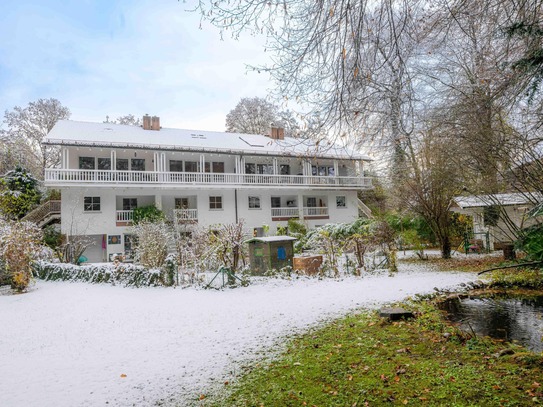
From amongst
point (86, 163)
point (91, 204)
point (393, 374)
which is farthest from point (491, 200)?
point (86, 163)

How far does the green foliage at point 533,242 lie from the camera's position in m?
3.29

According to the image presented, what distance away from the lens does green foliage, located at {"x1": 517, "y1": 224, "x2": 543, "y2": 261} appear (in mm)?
3285

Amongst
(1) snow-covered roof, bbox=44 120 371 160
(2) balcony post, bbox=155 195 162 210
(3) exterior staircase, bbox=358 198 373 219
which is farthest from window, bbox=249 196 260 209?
(3) exterior staircase, bbox=358 198 373 219

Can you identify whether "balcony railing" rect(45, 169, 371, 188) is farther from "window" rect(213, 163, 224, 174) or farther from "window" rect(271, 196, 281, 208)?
"window" rect(271, 196, 281, 208)

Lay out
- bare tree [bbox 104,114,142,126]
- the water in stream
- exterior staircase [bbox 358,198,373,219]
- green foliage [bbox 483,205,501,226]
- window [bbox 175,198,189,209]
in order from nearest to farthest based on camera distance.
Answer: the water in stream, green foliage [bbox 483,205,501,226], window [bbox 175,198,189,209], exterior staircase [bbox 358,198,373,219], bare tree [bbox 104,114,142,126]

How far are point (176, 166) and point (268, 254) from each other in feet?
51.7

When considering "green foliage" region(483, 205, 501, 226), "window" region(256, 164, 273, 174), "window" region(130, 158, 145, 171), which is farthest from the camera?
"window" region(256, 164, 273, 174)

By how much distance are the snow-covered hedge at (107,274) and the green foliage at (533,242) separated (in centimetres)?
895

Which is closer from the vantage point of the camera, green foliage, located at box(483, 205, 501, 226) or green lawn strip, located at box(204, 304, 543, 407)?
green lawn strip, located at box(204, 304, 543, 407)

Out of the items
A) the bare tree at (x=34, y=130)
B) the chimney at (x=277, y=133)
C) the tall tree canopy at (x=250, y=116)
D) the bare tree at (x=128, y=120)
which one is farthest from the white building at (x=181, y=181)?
the bare tree at (x=128, y=120)

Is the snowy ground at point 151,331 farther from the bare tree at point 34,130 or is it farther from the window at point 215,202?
the bare tree at point 34,130

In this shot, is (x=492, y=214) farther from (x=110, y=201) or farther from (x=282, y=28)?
(x=110, y=201)

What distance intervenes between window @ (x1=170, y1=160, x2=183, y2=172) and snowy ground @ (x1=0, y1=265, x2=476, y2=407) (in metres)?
15.0

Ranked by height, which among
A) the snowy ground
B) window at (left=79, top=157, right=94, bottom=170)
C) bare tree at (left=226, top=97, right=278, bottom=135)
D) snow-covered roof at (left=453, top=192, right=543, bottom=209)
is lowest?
the snowy ground
